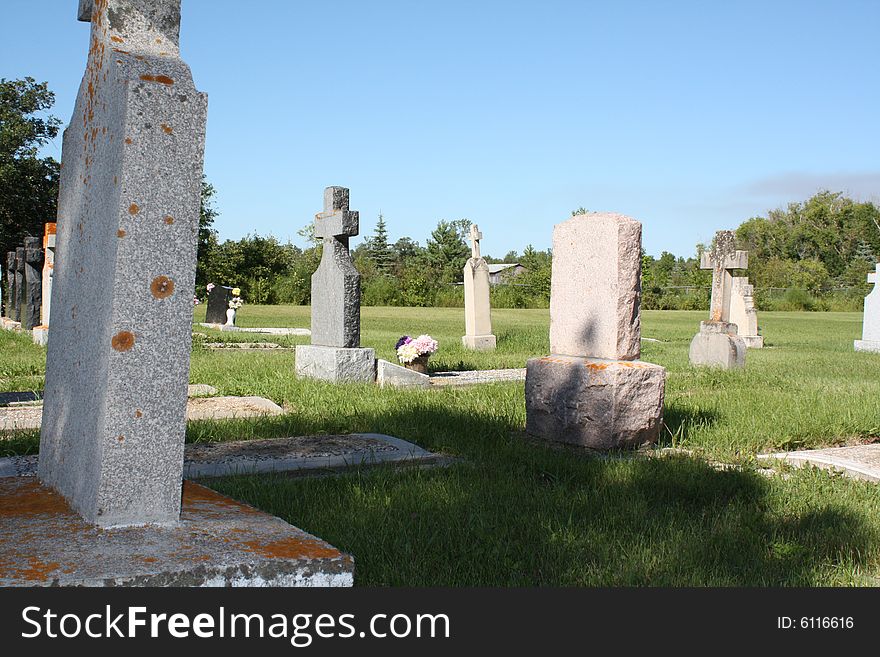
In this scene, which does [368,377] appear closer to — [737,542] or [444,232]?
[737,542]

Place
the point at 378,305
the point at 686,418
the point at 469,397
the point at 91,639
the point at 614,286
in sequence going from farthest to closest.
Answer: the point at 378,305 < the point at 469,397 < the point at 686,418 < the point at 614,286 < the point at 91,639

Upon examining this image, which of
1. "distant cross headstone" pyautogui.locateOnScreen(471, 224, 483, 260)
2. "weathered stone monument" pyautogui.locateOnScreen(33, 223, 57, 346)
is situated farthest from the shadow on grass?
"distant cross headstone" pyautogui.locateOnScreen(471, 224, 483, 260)

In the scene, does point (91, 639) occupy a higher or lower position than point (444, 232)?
lower

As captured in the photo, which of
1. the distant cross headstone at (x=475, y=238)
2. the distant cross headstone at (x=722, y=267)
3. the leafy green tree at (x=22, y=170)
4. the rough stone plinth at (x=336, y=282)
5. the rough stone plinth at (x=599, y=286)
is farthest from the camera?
the leafy green tree at (x=22, y=170)

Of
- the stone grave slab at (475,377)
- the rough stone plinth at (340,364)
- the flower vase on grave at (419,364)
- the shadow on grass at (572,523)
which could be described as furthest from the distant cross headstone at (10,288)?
the shadow on grass at (572,523)

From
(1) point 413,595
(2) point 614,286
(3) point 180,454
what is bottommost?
(1) point 413,595

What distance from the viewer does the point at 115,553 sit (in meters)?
1.98

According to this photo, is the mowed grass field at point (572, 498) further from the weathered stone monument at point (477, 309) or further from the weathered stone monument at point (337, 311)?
the weathered stone monument at point (477, 309)

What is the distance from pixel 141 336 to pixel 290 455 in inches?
125

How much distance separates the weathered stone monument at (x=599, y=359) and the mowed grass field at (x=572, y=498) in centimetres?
28

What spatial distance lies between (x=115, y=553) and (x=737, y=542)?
282 cm

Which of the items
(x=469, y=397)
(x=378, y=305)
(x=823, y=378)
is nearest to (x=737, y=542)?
(x=469, y=397)

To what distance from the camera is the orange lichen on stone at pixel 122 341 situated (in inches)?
84.4

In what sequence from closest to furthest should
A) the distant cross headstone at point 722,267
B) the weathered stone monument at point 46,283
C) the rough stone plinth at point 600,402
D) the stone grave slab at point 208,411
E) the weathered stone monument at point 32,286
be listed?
the rough stone plinth at point 600,402
the stone grave slab at point 208,411
the distant cross headstone at point 722,267
the weathered stone monument at point 46,283
the weathered stone monument at point 32,286
